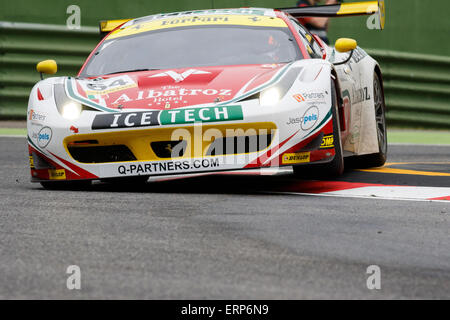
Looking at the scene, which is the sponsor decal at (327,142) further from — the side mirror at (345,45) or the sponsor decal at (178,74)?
the side mirror at (345,45)

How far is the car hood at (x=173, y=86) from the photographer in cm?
571

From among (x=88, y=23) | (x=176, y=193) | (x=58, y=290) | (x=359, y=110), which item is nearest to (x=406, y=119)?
(x=88, y=23)

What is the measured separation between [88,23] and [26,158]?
451 centimetres

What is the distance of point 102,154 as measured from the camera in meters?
5.80

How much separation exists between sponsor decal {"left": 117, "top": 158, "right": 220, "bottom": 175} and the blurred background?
703 centimetres

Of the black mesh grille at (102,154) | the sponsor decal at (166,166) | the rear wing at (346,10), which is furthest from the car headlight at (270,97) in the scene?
the rear wing at (346,10)

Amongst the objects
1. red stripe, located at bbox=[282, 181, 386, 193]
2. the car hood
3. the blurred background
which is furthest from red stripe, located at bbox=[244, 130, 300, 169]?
the blurred background

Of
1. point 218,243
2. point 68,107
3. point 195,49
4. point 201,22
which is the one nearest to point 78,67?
point 201,22

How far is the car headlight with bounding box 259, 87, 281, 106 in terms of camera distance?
560 cm

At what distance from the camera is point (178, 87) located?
232 inches

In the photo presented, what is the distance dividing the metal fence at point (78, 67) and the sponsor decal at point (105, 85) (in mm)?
6393

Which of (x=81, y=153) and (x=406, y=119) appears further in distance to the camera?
(x=406, y=119)
